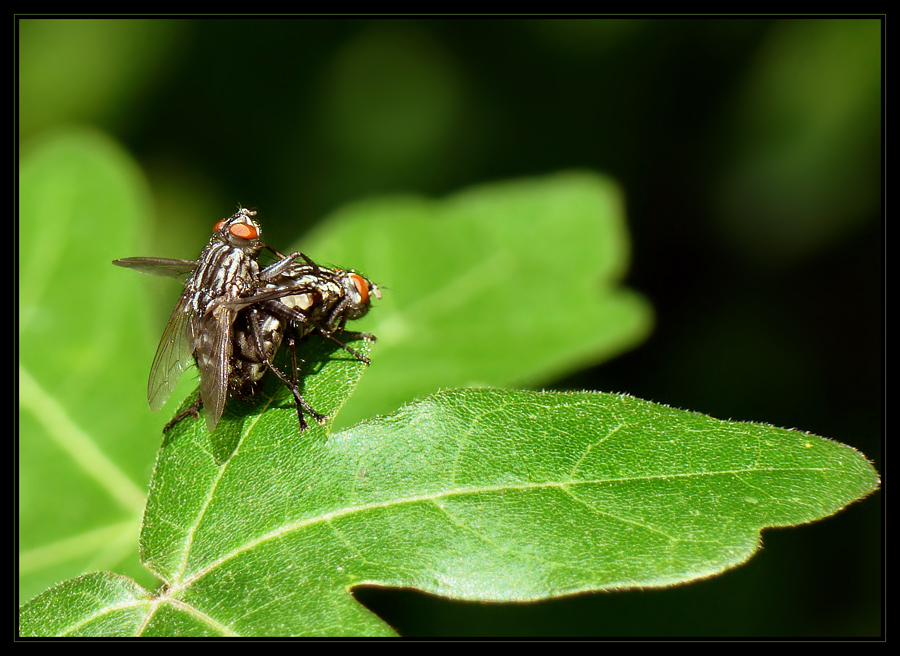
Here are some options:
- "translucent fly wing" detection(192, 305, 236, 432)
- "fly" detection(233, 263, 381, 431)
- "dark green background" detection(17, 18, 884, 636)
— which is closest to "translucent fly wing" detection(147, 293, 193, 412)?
"translucent fly wing" detection(192, 305, 236, 432)

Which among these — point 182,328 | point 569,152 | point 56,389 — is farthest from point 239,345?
point 569,152

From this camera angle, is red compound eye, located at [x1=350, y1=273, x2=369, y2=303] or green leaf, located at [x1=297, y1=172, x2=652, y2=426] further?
green leaf, located at [x1=297, y1=172, x2=652, y2=426]

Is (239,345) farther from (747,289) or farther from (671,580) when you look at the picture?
(747,289)

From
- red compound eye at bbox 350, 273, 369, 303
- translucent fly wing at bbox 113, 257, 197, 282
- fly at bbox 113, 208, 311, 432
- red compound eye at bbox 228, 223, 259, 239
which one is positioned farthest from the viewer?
translucent fly wing at bbox 113, 257, 197, 282

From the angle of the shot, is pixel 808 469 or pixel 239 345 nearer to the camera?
pixel 808 469

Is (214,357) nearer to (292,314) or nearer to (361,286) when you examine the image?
(292,314)

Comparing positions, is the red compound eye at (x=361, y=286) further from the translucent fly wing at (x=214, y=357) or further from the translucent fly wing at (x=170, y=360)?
the translucent fly wing at (x=170, y=360)

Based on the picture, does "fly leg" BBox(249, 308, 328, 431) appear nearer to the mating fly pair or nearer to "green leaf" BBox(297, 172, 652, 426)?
the mating fly pair
